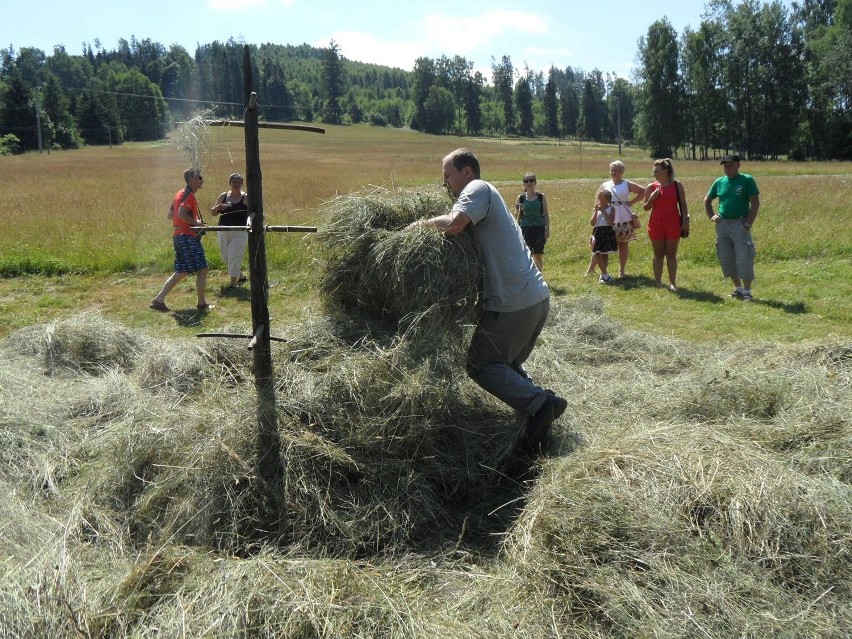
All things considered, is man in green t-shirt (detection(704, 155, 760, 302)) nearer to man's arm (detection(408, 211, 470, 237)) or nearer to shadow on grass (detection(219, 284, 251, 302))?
man's arm (detection(408, 211, 470, 237))

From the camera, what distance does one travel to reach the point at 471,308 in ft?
14.5

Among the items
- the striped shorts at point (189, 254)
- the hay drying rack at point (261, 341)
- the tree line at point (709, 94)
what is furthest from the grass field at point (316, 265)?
the tree line at point (709, 94)

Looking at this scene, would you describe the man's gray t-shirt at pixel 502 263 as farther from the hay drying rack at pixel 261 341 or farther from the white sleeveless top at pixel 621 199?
the white sleeveless top at pixel 621 199

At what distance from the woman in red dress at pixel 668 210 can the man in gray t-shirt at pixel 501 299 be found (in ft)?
19.2

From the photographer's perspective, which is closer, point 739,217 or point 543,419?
point 543,419

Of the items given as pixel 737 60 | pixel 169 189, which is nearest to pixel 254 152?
pixel 169 189

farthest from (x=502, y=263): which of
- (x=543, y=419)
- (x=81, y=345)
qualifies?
(x=81, y=345)

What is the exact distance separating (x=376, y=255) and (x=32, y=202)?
18.8 metres

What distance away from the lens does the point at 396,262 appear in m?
4.22

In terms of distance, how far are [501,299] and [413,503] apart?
1.37 metres

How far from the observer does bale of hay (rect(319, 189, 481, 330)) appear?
→ 424cm

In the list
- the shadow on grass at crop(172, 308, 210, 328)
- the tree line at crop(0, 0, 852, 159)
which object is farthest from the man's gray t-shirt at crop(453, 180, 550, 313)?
the tree line at crop(0, 0, 852, 159)

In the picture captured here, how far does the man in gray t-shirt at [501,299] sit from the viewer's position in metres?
4.20

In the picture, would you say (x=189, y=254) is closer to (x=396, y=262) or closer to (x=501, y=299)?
(x=396, y=262)
